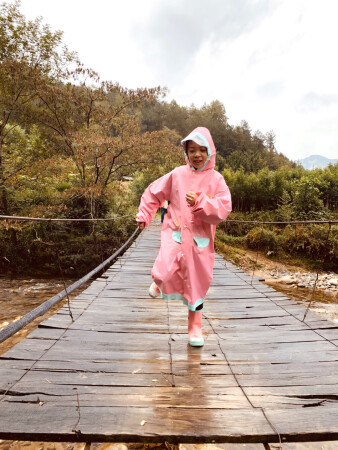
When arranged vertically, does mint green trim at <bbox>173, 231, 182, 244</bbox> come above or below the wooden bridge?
above

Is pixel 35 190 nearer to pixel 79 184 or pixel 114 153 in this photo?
pixel 79 184

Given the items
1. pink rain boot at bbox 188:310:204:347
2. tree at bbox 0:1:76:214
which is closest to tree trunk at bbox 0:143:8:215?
tree at bbox 0:1:76:214

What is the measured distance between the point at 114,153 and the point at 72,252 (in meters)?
3.49

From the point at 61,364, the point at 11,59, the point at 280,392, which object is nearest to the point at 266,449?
the point at 280,392

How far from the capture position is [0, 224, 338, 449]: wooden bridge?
1092mm

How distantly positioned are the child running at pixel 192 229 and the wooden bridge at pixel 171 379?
13.3 inches

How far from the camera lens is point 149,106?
31.9 metres

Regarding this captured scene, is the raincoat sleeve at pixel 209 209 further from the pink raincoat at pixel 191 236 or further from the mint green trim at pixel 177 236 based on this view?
the mint green trim at pixel 177 236

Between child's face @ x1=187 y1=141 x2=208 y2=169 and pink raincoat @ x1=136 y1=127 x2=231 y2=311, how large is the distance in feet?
0.08

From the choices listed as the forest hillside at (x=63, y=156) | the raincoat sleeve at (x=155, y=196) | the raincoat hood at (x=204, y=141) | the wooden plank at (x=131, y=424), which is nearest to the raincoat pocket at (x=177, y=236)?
the raincoat sleeve at (x=155, y=196)

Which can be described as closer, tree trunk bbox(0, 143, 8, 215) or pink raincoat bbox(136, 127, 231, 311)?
pink raincoat bbox(136, 127, 231, 311)

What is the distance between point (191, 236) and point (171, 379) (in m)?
0.78

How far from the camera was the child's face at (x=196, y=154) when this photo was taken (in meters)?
1.78

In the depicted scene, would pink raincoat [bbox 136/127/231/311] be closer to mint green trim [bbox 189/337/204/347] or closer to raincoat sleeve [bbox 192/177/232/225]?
raincoat sleeve [bbox 192/177/232/225]
